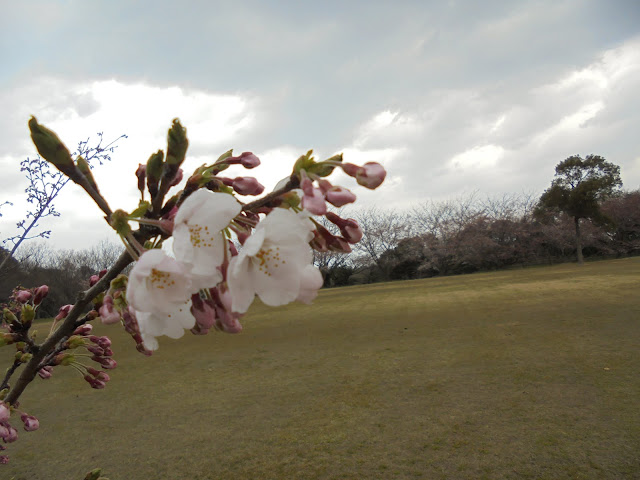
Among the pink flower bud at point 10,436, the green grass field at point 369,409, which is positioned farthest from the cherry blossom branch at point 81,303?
the green grass field at point 369,409

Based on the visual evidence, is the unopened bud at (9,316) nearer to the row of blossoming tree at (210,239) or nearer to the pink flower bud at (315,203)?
the row of blossoming tree at (210,239)

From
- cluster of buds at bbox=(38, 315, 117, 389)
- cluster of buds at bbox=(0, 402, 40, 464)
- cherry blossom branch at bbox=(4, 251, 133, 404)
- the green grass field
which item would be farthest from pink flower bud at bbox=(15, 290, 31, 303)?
the green grass field

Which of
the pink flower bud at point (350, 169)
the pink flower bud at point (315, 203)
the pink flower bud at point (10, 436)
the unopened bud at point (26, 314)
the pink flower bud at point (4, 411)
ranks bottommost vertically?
the pink flower bud at point (10, 436)

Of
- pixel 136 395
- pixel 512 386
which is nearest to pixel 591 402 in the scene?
pixel 512 386

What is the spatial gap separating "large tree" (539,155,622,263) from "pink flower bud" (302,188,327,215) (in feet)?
71.5

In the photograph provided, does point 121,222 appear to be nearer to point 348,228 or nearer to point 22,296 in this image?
point 348,228

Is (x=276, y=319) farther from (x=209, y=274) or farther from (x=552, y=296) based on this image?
(x=209, y=274)

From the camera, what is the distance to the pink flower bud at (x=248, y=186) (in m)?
0.43

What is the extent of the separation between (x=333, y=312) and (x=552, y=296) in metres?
4.45

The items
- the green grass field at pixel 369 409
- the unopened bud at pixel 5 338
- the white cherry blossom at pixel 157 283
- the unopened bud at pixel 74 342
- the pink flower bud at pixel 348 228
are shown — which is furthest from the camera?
the green grass field at pixel 369 409

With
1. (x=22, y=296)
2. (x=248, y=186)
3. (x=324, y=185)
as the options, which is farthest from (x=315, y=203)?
(x=22, y=296)

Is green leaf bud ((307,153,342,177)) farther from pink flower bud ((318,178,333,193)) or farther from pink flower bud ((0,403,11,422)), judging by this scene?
pink flower bud ((0,403,11,422))

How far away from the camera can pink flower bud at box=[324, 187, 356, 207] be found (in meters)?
0.35

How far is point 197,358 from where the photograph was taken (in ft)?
18.3
